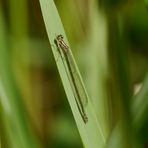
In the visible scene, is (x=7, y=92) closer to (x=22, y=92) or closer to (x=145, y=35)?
(x=22, y=92)

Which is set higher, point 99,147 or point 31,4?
point 31,4

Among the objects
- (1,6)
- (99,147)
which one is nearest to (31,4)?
(1,6)
